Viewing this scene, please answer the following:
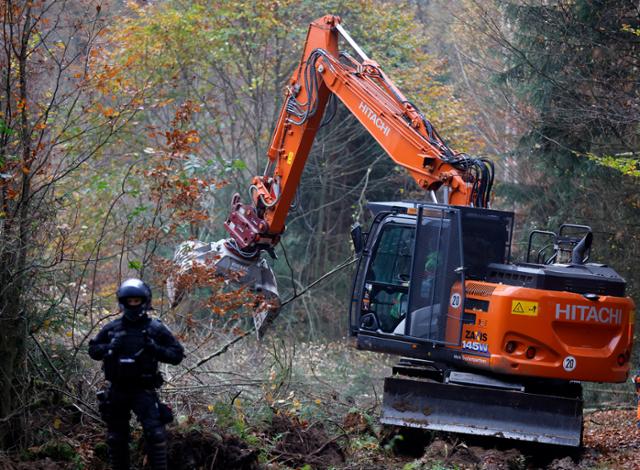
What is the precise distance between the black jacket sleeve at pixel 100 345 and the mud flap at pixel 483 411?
400cm

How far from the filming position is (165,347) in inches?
267

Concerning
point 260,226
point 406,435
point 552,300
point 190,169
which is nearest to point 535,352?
point 552,300

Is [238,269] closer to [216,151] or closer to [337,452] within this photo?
[337,452]

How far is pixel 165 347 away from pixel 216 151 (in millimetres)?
15943

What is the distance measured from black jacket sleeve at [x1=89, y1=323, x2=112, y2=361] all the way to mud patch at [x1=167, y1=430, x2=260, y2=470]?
3.80 ft

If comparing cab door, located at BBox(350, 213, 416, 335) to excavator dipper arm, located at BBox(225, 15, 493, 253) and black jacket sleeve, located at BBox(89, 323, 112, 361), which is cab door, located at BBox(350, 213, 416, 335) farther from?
black jacket sleeve, located at BBox(89, 323, 112, 361)

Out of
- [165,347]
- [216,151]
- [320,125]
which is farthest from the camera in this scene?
[216,151]

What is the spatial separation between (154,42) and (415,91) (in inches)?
251

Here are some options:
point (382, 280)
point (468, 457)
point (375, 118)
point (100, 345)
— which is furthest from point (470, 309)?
point (100, 345)

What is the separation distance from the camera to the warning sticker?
9.38 meters

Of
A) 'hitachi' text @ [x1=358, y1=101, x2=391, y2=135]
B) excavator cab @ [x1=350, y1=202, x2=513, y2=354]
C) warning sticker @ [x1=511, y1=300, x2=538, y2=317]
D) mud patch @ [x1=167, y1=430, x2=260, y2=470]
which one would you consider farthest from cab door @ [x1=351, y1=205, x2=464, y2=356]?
mud patch @ [x1=167, y1=430, x2=260, y2=470]

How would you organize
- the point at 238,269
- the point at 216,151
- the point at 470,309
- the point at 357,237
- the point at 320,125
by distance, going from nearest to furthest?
the point at 470,309
the point at 357,237
the point at 238,269
the point at 320,125
the point at 216,151

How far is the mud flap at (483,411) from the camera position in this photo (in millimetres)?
9648

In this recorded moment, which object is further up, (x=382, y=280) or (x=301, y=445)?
(x=382, y=280)
